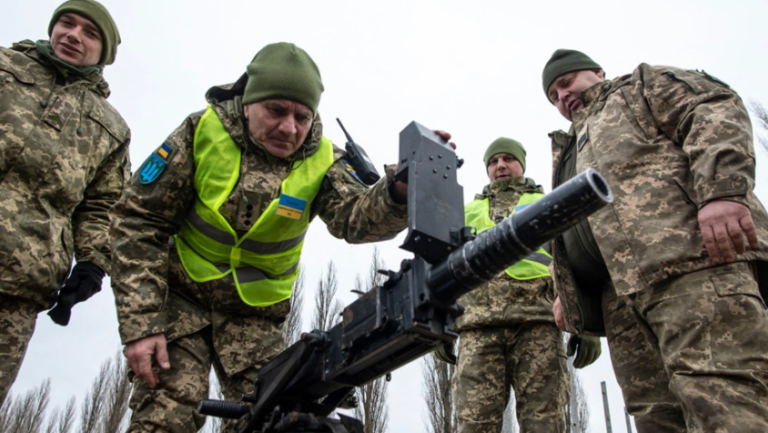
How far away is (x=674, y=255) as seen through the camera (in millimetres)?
2197

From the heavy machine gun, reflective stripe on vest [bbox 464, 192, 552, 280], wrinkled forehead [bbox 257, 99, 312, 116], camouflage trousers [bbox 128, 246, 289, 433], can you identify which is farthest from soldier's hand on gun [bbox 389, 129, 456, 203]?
reflective stripe on vest [bbox 464, 192, 552, 280]

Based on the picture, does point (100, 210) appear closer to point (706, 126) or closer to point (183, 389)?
point (183, 389)

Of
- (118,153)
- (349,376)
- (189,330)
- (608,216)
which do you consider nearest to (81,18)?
(118,153)

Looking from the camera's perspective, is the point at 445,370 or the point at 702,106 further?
the point at 445,370

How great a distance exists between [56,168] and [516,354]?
3272mm

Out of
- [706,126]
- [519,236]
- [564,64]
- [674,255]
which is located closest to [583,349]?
[674,255]

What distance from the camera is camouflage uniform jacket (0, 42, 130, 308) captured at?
2.67m

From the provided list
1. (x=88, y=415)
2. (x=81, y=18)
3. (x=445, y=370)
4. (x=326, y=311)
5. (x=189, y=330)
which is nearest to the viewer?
(x=189, y=330)

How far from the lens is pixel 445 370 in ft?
47.4

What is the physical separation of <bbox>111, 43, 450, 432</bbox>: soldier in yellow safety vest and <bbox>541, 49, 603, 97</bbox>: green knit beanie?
1.68 meters

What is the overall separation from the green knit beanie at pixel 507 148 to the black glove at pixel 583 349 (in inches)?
76.3

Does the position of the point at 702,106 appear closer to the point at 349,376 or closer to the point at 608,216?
the point at 608,216

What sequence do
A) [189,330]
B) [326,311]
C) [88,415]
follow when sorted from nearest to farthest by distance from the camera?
[189,330]
[326,311]
[88,415]

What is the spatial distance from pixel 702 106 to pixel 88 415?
2473cm
